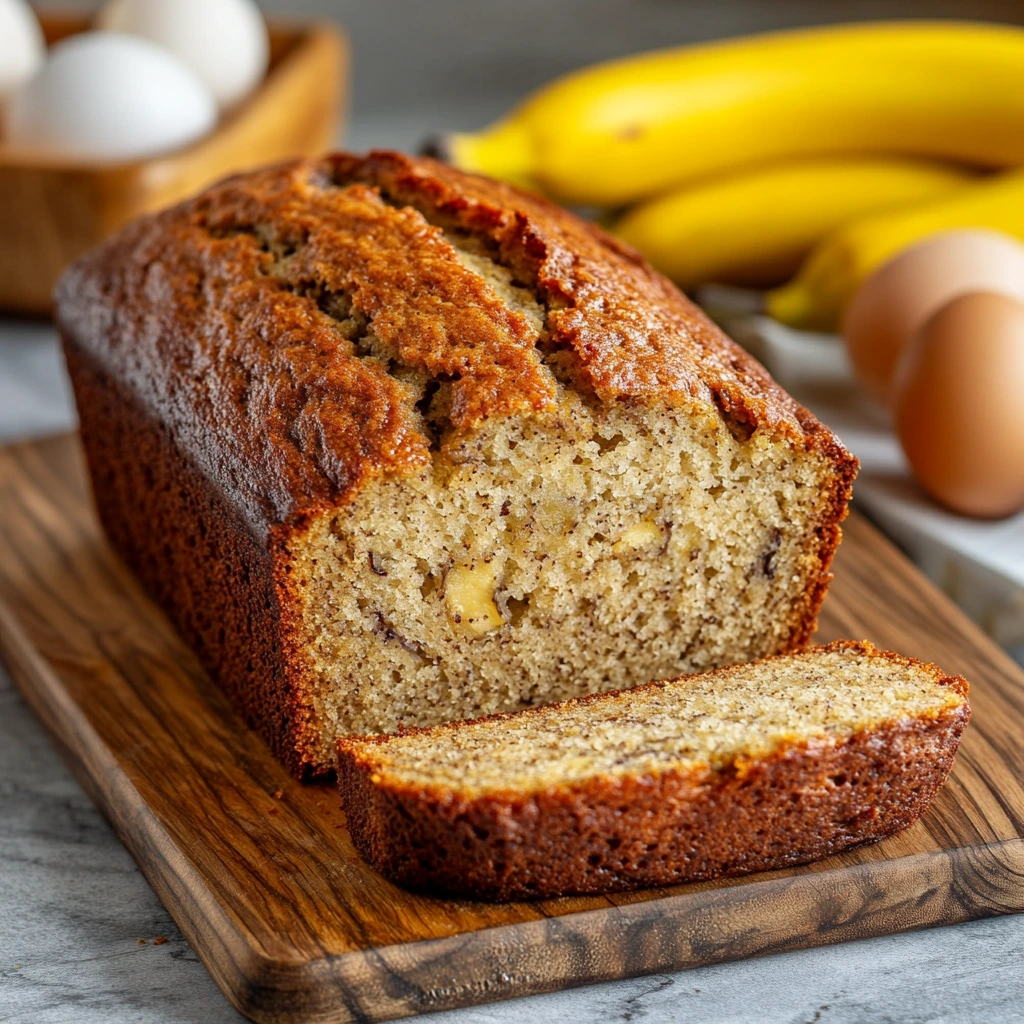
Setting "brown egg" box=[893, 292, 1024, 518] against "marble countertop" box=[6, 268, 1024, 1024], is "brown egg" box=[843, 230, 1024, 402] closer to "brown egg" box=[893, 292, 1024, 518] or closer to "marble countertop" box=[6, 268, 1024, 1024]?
"brown egg" box=[893, 292, 1024, 518]

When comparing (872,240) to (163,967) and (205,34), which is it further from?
(163,967)

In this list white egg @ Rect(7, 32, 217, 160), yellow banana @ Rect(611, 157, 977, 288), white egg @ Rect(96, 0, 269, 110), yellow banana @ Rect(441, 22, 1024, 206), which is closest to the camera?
white egg @ Rect(7, 32, 217, 160)

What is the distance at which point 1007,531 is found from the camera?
359cm

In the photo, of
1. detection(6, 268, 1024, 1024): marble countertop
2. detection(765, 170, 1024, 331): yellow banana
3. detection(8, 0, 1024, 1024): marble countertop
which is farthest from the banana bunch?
detection(6, 268, 1024, 1024): marble countertop

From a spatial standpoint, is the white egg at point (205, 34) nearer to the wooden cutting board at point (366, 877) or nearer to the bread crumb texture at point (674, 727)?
the wooden cutting board at point (366, 877)

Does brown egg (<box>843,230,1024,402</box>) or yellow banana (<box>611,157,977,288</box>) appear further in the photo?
yellow banana (<box>611,157,977,288</box>)

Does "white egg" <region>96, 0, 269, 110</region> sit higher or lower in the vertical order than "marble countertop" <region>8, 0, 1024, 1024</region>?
higher

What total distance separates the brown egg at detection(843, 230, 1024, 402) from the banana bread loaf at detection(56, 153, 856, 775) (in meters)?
1.02

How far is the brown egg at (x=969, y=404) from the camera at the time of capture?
3.41m

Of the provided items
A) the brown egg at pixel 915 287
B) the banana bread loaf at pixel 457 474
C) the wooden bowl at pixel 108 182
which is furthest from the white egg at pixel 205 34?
the brown egg at pixel 915 287

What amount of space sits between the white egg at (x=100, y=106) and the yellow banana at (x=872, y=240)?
6.30 feet

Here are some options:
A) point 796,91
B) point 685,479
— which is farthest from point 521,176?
point 685,479

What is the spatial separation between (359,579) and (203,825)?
48cm

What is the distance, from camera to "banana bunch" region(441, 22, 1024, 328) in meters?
4.80
